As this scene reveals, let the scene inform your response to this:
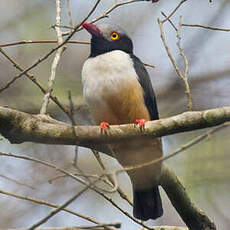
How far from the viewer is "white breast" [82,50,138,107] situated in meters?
5.28

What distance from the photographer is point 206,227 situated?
4930 mm

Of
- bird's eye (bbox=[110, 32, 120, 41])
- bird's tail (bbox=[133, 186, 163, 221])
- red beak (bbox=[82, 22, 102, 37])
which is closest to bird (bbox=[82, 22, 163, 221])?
bird's tail (bbox=[133, 186, 163, 221])

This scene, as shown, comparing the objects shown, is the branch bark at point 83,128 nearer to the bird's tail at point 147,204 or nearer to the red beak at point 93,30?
the bird's tail at point 147,204

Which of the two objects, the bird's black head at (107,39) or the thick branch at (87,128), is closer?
the thick branch at (87,128)

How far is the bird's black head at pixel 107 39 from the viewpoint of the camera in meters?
5.83

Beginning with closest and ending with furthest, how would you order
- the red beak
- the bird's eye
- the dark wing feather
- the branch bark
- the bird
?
the branch bark, the bird, the dark wing feather, the red beak, the bird's eye

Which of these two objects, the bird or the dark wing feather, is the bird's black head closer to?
the bird

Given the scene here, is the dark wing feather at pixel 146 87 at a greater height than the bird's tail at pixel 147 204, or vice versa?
the dark wing feather at pixel 146 87

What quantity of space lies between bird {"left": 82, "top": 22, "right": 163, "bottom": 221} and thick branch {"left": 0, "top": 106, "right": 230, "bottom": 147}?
77 centimetres

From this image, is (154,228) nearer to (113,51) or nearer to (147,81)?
(147,81)

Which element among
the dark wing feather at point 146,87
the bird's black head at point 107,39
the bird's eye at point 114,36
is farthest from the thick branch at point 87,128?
the bird's eye at point 114,36

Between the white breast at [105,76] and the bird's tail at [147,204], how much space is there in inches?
43.1

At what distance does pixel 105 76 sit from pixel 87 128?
114 cm

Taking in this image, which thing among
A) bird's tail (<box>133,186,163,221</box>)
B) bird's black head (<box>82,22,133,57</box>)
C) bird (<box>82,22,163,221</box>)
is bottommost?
bird's tail (<box>133,186,163,221</box>)
